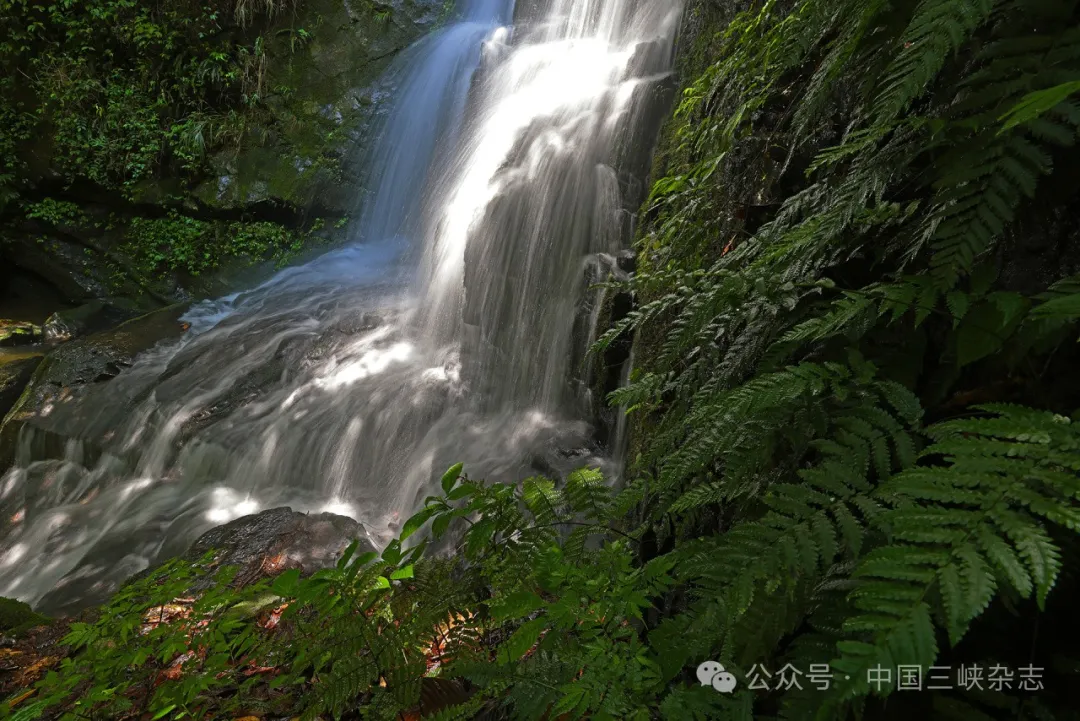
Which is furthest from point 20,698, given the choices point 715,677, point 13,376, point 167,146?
point 167,146

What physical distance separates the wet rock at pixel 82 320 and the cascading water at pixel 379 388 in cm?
162

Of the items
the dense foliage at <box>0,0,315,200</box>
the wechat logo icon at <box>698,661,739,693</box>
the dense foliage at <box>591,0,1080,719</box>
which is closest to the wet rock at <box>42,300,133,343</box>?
the dense foliage at <box>0,0,315,200</box>

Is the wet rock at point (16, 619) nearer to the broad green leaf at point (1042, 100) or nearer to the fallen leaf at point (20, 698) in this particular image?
the fallen leaf at point (20, 698)

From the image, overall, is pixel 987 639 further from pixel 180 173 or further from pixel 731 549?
pixel 180 173

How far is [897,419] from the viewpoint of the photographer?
140 centimetres

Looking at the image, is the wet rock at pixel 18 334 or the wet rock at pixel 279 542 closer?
the wet rock at pixel 279 542

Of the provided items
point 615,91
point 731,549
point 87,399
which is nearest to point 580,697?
point 731,549

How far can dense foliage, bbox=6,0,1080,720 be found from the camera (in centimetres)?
101

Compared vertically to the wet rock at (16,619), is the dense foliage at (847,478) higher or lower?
higher

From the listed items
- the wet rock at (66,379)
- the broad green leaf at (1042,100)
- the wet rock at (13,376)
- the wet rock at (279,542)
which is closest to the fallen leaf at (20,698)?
the wet rock at (279,542)

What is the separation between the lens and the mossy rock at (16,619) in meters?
3.86

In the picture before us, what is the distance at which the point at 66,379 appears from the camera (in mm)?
7590

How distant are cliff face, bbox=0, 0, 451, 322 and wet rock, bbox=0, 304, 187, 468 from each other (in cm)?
219

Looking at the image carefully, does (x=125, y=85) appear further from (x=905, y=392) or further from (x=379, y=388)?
(x=905, y=392)
